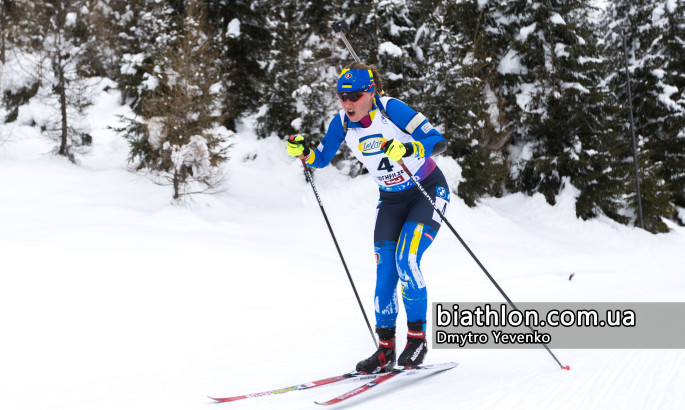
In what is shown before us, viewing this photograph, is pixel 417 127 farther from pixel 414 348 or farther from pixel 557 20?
pixel 557 20

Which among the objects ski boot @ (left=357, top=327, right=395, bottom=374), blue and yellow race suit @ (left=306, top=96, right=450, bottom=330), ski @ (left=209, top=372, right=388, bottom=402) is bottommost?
ski @ (left=209, top=372, right=388, bottom=402)

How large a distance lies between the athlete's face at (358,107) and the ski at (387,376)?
1.80 meters

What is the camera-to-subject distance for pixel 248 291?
7219mm

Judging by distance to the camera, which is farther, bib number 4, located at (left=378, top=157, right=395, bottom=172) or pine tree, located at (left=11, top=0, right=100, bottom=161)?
pine tree, located at (left=11, top=0, right=100, bottom=161)

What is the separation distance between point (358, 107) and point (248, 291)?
165 inches

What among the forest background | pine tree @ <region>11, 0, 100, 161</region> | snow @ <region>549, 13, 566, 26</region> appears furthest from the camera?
snow @ <region>549, 13, 566, 26</region>

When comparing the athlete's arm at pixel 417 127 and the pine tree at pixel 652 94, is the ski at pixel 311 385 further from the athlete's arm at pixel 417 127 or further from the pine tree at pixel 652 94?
the pine tree at pixel 652 94

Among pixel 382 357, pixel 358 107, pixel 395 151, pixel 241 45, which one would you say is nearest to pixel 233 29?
pixel 241 45

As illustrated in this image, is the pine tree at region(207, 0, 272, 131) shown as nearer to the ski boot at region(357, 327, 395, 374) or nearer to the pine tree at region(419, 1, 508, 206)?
Result: the pine tree at region(419, 1, 508, 206)

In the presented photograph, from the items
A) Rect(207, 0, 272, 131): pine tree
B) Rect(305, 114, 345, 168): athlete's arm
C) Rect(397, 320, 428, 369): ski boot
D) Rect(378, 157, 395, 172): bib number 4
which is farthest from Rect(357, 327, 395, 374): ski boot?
Rect(207, 0, 272, 131): pine tree

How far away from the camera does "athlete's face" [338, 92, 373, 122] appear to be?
374 cm

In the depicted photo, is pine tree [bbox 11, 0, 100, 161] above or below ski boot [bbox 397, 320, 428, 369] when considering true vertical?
above

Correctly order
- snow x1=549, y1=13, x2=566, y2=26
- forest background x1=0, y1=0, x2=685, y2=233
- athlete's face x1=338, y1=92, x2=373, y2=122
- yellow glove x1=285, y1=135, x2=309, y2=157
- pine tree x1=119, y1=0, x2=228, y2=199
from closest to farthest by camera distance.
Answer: athlete's face x1=338, y1=92, x2=373, y2=122, yellow glove x1=285, y1=135, x2=309, y2=157, pine tree x1=119, y1=0, x2=228, y2=199, forest background x1=0, y1=0, x2=685, y2=233, snow x1=549, y1=13, x2=566, y2=26

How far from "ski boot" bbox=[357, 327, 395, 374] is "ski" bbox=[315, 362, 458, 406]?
8cm
